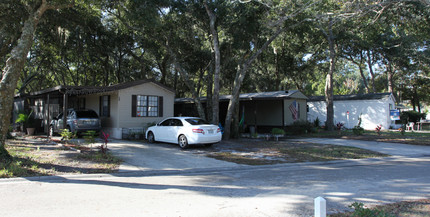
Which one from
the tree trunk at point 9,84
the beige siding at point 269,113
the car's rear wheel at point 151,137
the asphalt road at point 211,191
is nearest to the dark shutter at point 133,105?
the car's rear wheel at point 151,137

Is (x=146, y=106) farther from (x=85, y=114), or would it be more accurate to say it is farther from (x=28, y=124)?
(x=28, y=124)

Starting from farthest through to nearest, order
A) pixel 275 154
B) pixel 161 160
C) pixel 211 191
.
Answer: pixel 275 154, pixel 161 160, pixel 211 191

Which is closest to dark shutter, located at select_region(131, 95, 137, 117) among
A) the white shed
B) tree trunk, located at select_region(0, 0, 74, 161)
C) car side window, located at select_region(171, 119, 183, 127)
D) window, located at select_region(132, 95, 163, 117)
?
window, located at select_region(132, 95, 163, 117)

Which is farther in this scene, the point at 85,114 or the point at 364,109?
the point at 364,109

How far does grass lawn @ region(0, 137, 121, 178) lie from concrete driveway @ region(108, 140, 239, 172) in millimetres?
583

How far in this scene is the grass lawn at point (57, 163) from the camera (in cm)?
746

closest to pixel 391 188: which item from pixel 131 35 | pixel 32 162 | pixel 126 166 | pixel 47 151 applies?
pixel 126 166

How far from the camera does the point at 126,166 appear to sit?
8.87 metres

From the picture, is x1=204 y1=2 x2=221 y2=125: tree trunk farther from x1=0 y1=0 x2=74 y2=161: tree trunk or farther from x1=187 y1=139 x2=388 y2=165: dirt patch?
x1=0 y1=0 x2=74 y2=161: tree trunk

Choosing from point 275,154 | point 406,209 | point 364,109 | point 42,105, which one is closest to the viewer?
point 406,209

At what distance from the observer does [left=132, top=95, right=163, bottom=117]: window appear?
1725 centimetres

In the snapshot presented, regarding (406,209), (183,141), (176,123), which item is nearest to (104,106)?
(176,123)

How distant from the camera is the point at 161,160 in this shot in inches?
396

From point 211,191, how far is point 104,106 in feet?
45.5
